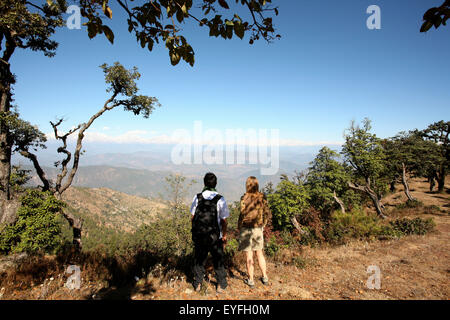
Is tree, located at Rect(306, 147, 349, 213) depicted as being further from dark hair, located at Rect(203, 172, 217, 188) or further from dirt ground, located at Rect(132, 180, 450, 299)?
dark hair, located at Rect(203, 172, 217, 188)

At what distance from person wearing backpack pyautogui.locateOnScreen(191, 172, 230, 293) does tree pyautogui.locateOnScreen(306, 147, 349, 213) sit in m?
14.0

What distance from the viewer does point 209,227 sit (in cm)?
388

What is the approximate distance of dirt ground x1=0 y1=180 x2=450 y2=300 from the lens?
13.6 feet

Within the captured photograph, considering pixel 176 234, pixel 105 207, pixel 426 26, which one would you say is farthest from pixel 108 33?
pixel 105 207

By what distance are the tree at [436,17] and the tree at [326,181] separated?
15.5m

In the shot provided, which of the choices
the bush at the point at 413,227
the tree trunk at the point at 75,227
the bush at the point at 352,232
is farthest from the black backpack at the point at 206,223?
the tree trunk at the point at 75,227

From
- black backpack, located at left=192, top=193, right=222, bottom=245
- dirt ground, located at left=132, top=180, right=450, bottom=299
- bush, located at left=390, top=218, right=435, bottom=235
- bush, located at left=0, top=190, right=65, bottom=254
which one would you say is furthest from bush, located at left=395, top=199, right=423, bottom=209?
bush, located at left=0, top=190, right=65, bottom=254

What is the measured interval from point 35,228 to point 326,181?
65.0 feet

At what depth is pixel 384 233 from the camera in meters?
9.75

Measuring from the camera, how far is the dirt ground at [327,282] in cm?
Result: 415

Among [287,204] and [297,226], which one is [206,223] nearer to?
[287,204]

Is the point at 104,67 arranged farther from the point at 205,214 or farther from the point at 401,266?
the point at 401,266

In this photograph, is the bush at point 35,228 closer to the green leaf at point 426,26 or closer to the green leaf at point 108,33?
the green leaf at point 108,33
